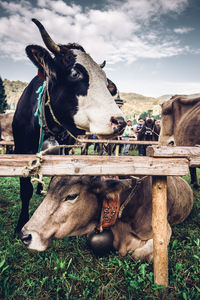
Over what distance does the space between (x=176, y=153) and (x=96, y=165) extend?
720 mm

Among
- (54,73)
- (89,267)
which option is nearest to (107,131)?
(54,73)

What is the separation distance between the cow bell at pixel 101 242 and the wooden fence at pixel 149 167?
638 millimetres

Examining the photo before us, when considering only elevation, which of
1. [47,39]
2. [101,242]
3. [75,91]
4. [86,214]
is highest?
[47,39]

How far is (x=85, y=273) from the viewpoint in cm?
228

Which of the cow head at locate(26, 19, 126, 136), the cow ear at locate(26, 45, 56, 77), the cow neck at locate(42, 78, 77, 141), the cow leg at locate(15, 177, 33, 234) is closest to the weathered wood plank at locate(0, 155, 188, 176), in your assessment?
the cow head at locate(26, 19, 126, 136)

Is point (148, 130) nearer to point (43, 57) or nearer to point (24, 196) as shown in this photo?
point (24, 196)

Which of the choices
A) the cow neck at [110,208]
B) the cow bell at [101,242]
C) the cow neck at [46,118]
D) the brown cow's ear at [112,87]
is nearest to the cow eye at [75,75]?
the cow neck at [46,118]

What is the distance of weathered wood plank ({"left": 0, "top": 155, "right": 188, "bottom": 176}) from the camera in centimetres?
158

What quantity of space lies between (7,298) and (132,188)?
165 cm

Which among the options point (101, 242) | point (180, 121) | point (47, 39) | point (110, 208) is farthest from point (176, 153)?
point (180, 121)

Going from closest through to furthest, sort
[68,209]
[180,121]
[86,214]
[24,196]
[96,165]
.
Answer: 1. [96,165]
2. [68,209]
3. [86,214]
4. [24,196]
5. [180,121]

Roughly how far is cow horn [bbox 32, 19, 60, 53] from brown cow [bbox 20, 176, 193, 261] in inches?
56.6

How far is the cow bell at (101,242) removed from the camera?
2.43 metres

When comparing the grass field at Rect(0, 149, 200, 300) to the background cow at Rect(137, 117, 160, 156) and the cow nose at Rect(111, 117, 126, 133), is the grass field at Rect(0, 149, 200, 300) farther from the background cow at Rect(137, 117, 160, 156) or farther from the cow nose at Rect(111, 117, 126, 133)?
the background cow at Rect(137, 117, 160, 156)
